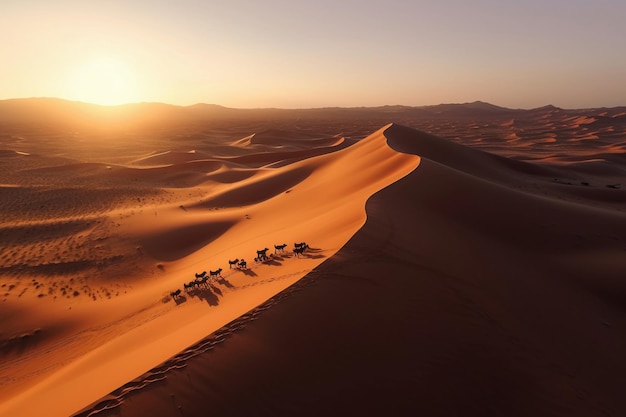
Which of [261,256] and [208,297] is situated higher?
[261,256]

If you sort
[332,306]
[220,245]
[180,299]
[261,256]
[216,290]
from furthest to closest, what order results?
1. [220,245]
2. [261,256]
3. [180,299]
4. [216,290]
5. [332,306]

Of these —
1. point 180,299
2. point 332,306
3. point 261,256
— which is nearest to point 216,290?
point 180,299

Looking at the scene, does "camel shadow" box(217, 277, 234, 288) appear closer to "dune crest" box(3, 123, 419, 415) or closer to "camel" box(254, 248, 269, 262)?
"dune crest" box(3, 123, 419, 415)

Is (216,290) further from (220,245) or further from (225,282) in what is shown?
(220,245)

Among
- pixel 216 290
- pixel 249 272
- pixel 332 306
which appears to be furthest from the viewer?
pixel 249 272

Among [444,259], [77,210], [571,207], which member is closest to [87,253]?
[77,210]

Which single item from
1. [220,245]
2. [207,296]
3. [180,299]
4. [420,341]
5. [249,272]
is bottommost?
[220,245]

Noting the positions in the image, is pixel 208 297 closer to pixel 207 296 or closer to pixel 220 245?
pixel 207 296

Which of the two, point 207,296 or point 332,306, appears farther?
point 207,296

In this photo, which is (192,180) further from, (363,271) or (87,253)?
(363,271)
